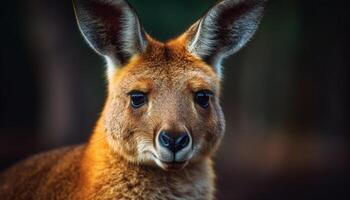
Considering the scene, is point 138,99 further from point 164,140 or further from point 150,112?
point 164,140

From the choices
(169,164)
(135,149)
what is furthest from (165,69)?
(169,164)

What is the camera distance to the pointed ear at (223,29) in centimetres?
514

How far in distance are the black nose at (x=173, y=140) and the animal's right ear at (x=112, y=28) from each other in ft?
3.24

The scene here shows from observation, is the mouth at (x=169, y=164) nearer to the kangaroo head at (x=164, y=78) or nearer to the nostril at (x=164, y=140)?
the kangaroo head at (x=164, y=78)

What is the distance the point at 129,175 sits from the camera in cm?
Answer: 480

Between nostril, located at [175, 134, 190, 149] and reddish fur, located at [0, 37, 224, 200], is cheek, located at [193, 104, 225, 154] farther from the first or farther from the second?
nostril, located at [175, 134, 190, 149]

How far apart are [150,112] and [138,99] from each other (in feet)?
0.59

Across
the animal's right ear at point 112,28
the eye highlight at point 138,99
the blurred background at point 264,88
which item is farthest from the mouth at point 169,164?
the blurred background at point 264,88

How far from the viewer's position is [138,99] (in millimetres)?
4805

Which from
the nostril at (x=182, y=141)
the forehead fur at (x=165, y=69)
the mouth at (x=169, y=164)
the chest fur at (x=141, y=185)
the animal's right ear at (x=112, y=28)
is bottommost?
the chest fur at (x=141, y=185)

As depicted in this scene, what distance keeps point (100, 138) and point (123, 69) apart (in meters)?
0.61

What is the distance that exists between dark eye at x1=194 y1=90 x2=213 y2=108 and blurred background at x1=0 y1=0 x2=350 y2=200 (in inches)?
262

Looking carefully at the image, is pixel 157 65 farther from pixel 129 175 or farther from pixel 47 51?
pixel 47 51

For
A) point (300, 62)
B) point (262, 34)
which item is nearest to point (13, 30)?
point (262, 34)
